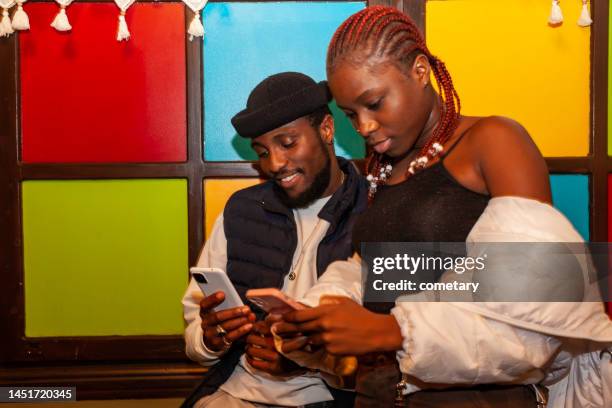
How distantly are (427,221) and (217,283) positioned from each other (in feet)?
2.22

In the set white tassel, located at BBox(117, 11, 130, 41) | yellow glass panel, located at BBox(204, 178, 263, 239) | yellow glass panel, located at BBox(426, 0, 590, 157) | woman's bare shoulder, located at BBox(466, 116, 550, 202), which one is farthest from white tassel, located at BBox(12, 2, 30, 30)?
woman's bare shoulder, located at BBox(466, 116, 550, 202)

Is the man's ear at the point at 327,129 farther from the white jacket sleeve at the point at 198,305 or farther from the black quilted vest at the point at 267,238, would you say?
the white jacket sleeve at the point at 198,305

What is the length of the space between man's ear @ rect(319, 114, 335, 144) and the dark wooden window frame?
0.51 metres

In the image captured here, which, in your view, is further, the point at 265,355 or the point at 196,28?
the point at 196,28

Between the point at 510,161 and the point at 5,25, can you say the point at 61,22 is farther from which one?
the point at 510,161

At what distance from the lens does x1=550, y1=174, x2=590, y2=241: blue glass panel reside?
264 cm

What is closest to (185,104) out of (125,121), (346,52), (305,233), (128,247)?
(125,121)

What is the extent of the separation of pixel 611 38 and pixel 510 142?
169cm

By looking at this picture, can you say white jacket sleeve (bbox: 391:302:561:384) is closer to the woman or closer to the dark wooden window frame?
the woman

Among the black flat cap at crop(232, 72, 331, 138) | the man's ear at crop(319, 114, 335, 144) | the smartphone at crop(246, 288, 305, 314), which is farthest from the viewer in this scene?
the man's ear at crop(319, 114, 335, 144)

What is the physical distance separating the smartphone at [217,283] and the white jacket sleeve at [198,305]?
8.6 inches

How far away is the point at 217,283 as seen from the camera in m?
1.78

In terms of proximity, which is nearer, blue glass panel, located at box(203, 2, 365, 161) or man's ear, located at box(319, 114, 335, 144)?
man's ear, located at box(319, 114, 335, 144)

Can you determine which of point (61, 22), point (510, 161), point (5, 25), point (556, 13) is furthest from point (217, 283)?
point (556, 13)
